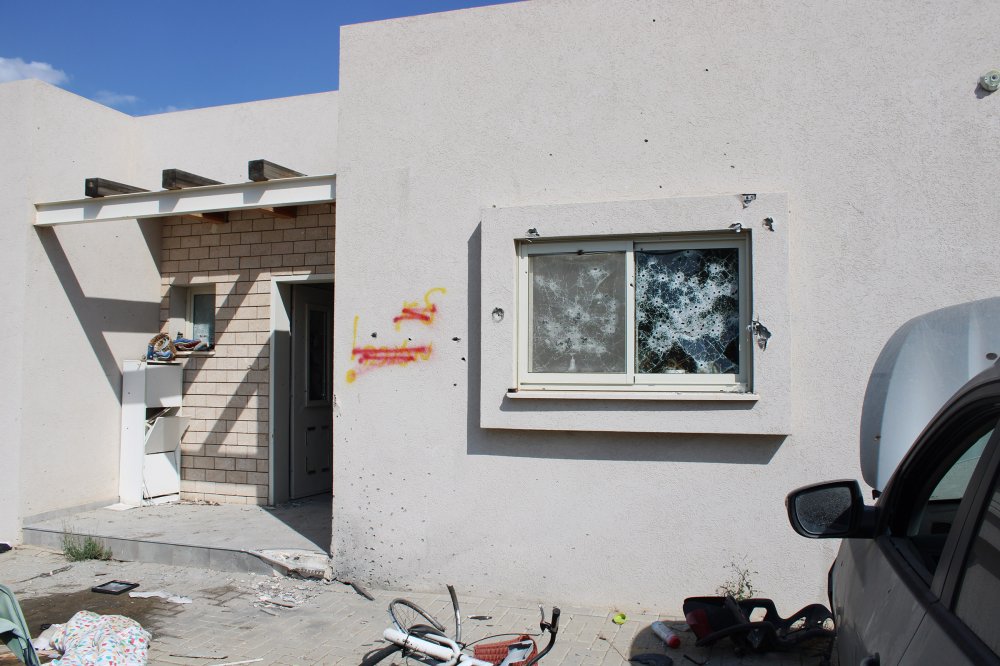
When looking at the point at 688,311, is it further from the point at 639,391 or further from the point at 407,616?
the point at 407,616

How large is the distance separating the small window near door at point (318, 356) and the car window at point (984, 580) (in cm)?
751

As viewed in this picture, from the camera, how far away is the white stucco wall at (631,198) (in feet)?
16.0

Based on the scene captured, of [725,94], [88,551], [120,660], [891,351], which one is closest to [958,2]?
[725,94]

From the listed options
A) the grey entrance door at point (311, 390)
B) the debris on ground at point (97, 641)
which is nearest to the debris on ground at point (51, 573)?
the debris on ground at point (97, 641)

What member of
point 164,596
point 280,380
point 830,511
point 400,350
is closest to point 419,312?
point 400,350

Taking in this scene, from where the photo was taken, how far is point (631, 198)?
17.7 feet

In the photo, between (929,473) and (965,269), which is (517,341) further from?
(929,473)

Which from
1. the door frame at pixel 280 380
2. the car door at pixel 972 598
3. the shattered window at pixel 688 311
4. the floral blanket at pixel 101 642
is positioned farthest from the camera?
the door frame at pixel 280 380

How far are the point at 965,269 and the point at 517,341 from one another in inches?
113

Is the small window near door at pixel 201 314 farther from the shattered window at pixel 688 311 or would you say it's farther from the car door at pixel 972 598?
the car door at pixel 972 598

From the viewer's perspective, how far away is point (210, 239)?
8430 millimetres

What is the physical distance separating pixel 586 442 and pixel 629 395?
48cm

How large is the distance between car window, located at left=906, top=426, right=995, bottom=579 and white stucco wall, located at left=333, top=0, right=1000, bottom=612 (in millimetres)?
2721

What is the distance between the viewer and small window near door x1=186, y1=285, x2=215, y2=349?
8.56m
